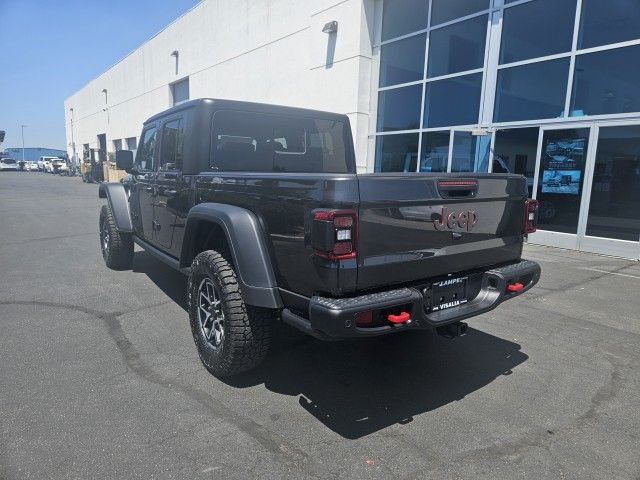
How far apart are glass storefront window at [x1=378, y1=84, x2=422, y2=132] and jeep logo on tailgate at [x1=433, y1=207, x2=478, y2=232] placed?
31.4 ft

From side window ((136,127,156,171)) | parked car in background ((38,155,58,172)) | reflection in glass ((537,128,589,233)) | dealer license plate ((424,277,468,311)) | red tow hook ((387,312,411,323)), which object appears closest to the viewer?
red tow hook ((387,312,411,323))

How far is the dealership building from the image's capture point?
833 cm

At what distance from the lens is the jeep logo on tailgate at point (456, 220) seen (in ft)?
9.50

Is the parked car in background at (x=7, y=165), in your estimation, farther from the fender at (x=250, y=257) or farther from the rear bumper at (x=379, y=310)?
the rear bumper at (x=379, y=310)

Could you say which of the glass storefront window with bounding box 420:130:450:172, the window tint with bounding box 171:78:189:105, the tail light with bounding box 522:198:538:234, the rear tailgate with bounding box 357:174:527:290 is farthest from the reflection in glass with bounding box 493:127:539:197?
the window tint with bounding box 171:78:189:105

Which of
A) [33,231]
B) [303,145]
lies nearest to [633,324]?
[303,145]

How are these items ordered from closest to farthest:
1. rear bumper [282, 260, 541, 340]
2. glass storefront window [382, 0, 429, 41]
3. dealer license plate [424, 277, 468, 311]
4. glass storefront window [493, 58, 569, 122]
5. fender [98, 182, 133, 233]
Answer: rear bumper [282, 260, 541, 340], dealer license plate [424, 277, 468, 311], fender [98, 182, 133, 233], glass storefront window [493, 58, 569, 122], glass storefront window [382, 0, 429, 41]

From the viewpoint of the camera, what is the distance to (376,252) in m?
2.58

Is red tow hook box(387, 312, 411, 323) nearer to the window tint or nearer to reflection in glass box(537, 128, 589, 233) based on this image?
reflection in glass box(537, 128, 589, 233)

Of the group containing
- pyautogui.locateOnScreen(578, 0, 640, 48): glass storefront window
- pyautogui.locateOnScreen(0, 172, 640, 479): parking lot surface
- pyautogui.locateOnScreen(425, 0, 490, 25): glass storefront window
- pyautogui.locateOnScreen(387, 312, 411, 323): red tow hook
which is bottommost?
pyautogui.locateOnScreen(0, 172, 640, 479): parking lot surface

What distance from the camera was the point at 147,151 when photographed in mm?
5395

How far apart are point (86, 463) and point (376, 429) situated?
5.35ft

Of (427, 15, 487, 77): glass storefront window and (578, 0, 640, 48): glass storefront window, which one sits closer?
(578, 0, 640, 48): glass storefront window

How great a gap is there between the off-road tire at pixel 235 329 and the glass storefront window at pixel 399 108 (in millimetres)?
10082
